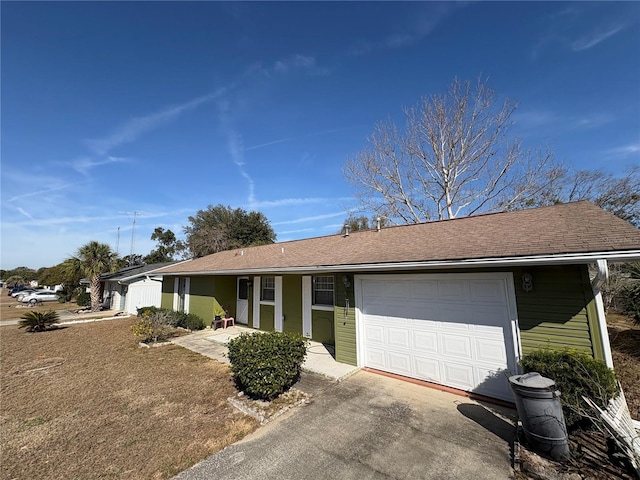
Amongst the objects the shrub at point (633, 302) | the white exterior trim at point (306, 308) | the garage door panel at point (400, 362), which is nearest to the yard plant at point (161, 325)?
the white exterior trim at point (306, 308)

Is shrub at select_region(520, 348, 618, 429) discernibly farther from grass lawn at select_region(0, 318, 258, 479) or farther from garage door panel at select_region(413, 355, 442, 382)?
grass lawn at select_region(0, 318, 258, 479)

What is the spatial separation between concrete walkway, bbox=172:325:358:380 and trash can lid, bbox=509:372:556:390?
141 inches

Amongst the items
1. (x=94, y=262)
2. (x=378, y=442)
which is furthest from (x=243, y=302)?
(x=94, y=262)

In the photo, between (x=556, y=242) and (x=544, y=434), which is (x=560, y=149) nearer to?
(x=556, y=242)

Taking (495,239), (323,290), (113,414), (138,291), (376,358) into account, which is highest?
(495,239)

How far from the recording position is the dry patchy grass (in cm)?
488

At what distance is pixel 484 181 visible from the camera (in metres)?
15.8

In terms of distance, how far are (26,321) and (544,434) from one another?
19.9 meters

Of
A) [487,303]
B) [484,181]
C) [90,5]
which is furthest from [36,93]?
[484,181]

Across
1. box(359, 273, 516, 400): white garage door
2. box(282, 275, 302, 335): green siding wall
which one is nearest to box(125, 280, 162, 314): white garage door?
box(282, 275, 302, 335): green siding wall

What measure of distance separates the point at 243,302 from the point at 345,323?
287 inches

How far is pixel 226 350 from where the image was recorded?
904cm

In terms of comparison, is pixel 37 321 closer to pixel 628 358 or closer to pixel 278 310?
pixel 278 310

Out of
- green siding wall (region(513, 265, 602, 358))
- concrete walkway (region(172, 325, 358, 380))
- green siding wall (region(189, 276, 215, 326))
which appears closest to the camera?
green siding wall (region(513, 265, 602, 358))
